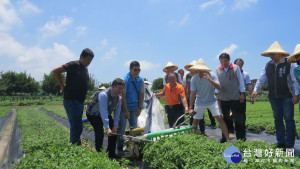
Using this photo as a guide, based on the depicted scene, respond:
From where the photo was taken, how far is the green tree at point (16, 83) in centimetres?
5093

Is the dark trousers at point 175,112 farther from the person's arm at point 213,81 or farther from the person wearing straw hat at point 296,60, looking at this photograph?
the person wearing straw hat at point 296,60

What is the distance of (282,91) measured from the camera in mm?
4230

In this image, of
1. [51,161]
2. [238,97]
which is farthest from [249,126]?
[51,161]

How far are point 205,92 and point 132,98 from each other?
1.49 metres

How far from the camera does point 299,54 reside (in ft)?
12.6

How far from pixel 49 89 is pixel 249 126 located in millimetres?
56155

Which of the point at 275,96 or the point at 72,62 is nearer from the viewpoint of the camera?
the point at 72,62

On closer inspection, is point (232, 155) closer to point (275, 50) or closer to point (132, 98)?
point (132, 98)

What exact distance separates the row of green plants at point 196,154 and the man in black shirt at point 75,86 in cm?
129

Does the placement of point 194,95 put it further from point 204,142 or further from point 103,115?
point 103,115

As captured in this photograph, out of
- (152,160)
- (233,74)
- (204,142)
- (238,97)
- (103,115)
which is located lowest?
(152,160)

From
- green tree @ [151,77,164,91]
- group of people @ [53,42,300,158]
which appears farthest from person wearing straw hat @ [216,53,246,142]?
green tree @ [151,77,164,91]

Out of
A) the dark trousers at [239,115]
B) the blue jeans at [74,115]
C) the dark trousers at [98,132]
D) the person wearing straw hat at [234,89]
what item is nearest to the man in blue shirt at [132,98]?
the dark trousers at [98,132]

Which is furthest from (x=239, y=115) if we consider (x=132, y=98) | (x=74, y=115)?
(x=74, y=115)
